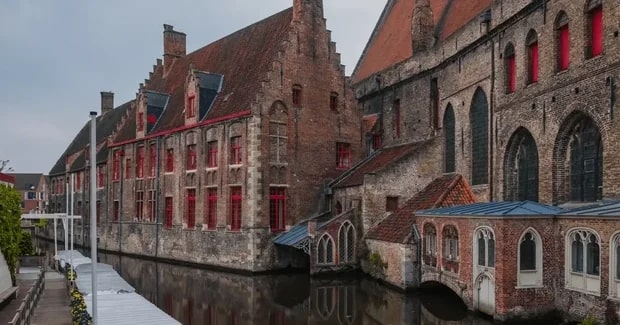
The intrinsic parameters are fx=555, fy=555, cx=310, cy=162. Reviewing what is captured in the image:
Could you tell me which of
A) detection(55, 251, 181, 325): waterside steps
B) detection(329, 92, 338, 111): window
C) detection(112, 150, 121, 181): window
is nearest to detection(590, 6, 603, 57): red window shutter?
detection(55, 251, 181, 325): waterside steps

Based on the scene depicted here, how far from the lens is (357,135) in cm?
2534

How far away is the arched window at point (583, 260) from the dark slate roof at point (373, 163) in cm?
955

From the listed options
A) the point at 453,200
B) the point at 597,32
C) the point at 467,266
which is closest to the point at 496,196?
the point at 453,200

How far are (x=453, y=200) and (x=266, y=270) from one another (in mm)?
7751

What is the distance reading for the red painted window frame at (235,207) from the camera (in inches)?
883

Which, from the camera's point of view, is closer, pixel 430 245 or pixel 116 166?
pixel 430 245

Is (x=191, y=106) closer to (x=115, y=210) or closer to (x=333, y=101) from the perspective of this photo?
(x=333, y=101)

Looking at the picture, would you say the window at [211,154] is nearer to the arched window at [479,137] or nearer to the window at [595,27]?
the arched window at [479,137]

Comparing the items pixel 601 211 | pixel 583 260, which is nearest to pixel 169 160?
pixel 583 260

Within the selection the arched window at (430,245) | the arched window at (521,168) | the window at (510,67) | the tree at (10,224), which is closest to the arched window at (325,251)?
the arched window at (430,245)

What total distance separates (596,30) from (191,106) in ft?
57.0

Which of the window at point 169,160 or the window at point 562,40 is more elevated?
the window at point 562,40

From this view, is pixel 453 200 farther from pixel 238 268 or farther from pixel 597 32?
pixel 238 268

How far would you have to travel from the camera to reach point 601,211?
36.3 feet
